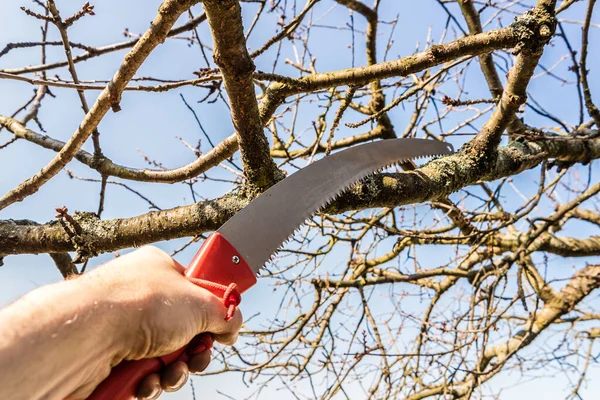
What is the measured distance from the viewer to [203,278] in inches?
55.2

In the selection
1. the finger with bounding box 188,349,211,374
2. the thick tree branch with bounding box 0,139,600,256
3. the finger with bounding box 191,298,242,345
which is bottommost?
the finger with bounding box 188,349,211,374

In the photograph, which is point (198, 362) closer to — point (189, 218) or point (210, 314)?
point (210, 314)

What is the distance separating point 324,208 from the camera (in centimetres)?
209

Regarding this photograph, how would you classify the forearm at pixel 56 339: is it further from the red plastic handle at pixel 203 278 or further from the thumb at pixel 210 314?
the thumb at pixel 210 314

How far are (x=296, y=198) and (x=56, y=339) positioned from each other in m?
1.02

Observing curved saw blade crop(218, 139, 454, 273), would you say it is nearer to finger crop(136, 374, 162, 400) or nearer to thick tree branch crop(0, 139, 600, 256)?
thick tree branch crop(0, 139, 600, 256)

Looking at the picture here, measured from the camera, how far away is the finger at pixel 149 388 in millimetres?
1254

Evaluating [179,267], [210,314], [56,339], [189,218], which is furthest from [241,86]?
[56,339]

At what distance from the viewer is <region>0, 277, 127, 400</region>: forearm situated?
93cm

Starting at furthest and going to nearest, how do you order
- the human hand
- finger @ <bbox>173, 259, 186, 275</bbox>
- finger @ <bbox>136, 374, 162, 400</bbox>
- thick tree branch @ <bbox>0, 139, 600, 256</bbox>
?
thick tree branch @ <bbox>0, 139, 600, 256</bbox> → finger @ <bbox>173, 259, 186, 275</bbox> → finger @ <bbox>136, 374, 162, 400</bbox> → the human hand

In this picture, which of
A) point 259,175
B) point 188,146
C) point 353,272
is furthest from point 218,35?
point 353,272

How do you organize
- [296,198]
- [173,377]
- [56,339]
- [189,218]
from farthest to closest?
1. [189,218]
2. [296,198]
3. [173,377]
4. [56,339]

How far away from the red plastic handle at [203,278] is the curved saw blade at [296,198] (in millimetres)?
53

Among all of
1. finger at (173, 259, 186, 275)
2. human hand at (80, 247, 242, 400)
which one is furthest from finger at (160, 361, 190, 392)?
finger at (173, 259, 186, 275)
